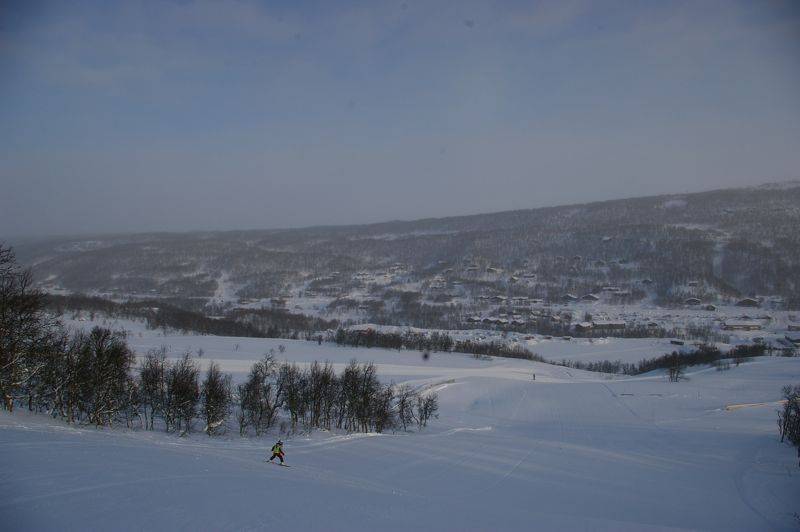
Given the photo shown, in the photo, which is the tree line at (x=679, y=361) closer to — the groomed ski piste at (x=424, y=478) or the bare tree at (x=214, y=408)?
the groomed ski piste at (x=424, y=478)

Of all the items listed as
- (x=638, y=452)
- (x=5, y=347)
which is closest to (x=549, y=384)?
(x=638, y=452)

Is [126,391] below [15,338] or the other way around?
below

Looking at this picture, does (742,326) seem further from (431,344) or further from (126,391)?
(126,391)

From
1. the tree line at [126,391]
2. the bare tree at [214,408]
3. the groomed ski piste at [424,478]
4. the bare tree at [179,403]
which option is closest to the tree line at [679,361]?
the groomed ski piste at [424,478]

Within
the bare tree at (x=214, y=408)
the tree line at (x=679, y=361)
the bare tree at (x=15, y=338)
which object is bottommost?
the tree line at (x=679, y=361)

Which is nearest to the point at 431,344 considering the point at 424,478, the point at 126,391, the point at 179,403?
the point at 179,403

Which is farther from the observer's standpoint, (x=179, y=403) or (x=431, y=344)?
(x=431, y=344)

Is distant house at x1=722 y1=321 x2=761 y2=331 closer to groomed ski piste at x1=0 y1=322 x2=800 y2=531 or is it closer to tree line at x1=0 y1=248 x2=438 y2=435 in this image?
groomed ski piste at x1=0 y1=322 x2=800 y2=531

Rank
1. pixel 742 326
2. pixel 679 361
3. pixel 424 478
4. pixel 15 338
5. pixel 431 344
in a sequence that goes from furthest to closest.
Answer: pixel 742 326, pixel 431 344, pixel 679 361, pixel 15 338, pixel 424 478
